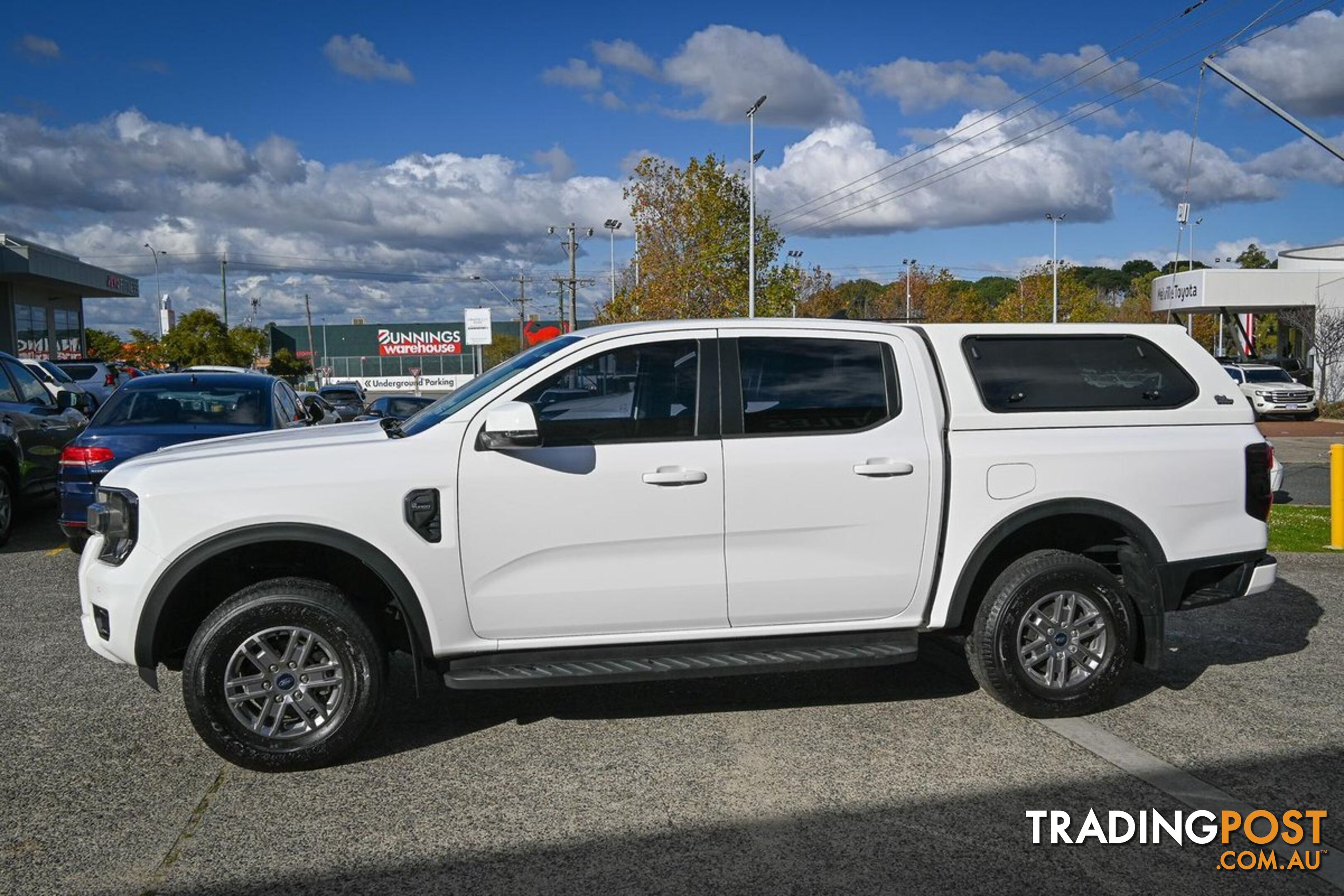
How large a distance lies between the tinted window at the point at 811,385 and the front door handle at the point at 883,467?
0.18m

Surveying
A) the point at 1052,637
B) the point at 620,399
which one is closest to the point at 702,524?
the point at 620,399

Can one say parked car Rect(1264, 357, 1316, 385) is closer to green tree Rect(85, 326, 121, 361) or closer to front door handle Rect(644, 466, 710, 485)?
front door handle Rect(644, 466, 710, 485)

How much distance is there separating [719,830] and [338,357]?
115 meters

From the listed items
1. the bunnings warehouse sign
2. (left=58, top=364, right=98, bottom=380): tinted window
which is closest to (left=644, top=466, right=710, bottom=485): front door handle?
(left=58, top=364, right=98, bottom=380): tinted window

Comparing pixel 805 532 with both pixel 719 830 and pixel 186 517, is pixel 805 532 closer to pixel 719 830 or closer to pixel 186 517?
pixel 719 830

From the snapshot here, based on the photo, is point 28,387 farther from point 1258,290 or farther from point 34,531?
point 1258,290

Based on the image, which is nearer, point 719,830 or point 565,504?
point 719,830

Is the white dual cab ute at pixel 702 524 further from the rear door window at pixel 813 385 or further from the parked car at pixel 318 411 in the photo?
the parked car at pixel 318 411

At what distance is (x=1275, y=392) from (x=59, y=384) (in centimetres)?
3179

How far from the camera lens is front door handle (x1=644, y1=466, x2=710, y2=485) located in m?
4.93

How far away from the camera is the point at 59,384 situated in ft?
61.5

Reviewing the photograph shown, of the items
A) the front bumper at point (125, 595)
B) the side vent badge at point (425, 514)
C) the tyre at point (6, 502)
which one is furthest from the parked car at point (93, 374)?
the side vent badge at point (425, 514)

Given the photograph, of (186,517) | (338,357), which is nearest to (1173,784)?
(186,517)

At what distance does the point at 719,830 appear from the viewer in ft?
13.7
